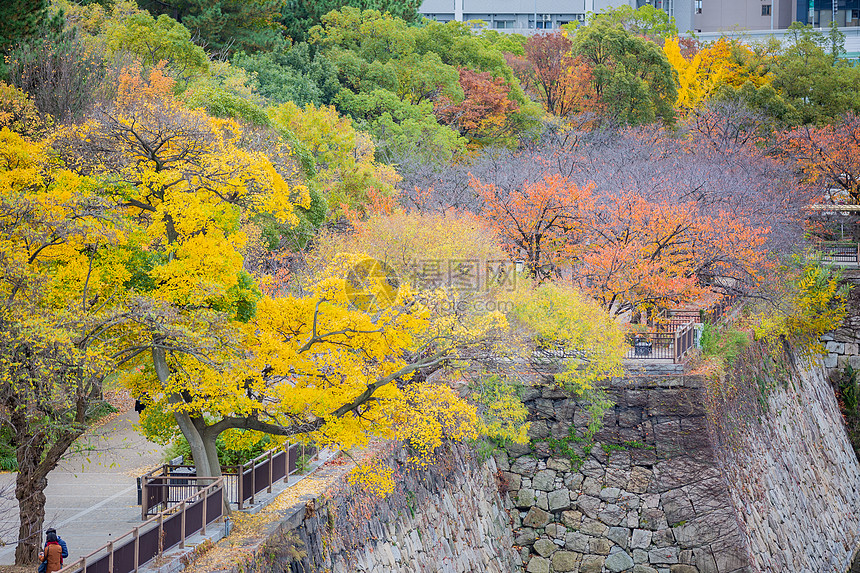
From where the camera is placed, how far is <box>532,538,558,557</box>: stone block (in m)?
26.2

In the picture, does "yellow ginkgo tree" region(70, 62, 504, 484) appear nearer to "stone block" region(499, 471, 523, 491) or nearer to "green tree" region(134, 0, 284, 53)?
"stone block" region(499, 471, 523, 491)

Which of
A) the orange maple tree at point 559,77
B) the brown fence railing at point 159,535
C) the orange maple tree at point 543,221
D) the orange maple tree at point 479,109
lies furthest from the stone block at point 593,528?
the orange maple tree at point 559,77

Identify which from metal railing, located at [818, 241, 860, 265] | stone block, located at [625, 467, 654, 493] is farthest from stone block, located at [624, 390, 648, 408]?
metal railing, located at [818, 241, 860, 265]

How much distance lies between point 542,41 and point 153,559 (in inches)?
2244

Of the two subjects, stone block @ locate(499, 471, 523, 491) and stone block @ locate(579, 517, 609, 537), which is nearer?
stone block @ locate(579, 517, 609, 537)

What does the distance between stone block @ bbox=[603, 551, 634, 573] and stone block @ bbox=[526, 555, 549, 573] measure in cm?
158

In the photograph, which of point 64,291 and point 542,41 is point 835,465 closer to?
point 64,291

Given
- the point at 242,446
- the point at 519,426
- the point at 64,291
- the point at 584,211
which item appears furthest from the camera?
the point at 584,211

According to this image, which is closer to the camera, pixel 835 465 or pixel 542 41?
pixel 835 465

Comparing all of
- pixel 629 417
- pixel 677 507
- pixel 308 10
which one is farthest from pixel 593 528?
pixel 308 10

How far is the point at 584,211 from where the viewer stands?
31391 mm

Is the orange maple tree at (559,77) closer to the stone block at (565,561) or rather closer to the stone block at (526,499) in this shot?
the stone block at (526,499)

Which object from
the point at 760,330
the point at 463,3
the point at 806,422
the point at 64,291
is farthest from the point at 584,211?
the point at 463,3

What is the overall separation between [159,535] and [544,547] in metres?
14.6
